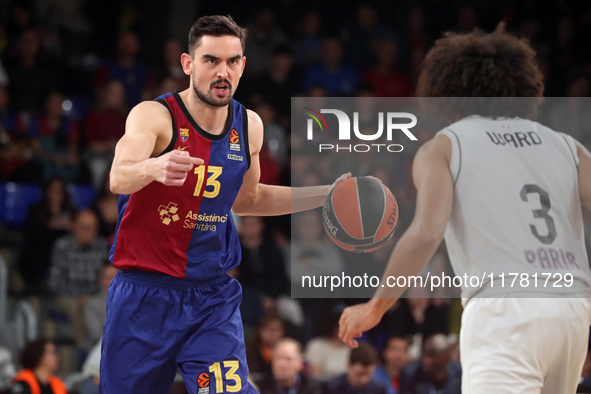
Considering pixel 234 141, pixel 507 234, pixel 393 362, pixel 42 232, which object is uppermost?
pixel 234 141

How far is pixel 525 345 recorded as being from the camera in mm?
2992

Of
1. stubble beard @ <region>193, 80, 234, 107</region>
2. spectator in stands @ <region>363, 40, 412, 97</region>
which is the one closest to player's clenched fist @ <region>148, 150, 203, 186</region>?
stubble beard @ <region>193, 80, 234, 107</region>

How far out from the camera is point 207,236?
3998 mm

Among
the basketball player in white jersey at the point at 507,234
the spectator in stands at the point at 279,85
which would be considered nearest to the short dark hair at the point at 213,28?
the basketball player in white jersey at the point at 507,234

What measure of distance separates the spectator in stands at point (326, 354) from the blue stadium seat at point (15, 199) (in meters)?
3.61

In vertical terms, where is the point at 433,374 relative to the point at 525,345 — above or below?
below

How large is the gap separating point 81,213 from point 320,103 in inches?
157

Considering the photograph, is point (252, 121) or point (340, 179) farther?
point (340, 179)

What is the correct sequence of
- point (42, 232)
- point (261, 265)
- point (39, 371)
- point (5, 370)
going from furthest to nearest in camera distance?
1. point (42, 232)
2. point (261, 265)
3. point (5, 370)
4. point (39, 371)

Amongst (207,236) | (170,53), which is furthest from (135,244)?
(170,53)

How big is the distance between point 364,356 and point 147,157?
11.0 ft

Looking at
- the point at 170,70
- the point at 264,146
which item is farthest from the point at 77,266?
the point at 170,70

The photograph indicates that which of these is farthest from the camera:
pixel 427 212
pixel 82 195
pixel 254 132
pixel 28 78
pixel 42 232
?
pixel 28 78

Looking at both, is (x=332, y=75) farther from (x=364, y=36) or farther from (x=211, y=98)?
(x=211, y=98)
